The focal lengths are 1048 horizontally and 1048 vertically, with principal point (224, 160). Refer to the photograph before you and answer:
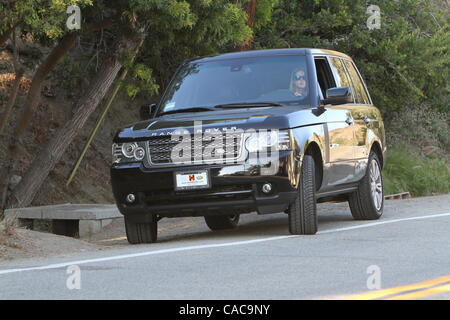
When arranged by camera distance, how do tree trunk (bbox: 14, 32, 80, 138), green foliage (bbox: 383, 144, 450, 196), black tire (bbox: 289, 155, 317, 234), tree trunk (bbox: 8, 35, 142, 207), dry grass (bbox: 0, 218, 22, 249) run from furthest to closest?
green foliage (bbox: 383, 144, 450, 196) < tree trunk (bbox: 8, 35, 142, 207) < tree trunk (bbox: 14, 32, 80, 138) < black tire (bbox: 289, 155, 317, 234) < dry grass (bbox: 0, 218, 22, 249)

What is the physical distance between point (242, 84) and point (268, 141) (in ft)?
4.80

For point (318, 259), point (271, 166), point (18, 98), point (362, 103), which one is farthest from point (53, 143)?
point (318, 259)

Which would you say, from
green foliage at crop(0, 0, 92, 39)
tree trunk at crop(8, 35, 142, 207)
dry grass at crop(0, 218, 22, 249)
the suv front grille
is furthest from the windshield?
tree trunk at crop(8, 35, 142, 207)

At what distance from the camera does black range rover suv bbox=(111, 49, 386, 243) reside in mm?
10758

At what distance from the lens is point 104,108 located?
22312 millimetres

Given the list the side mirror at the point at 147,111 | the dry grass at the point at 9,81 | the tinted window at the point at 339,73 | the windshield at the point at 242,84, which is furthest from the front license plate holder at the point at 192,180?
the dry grass at the point at 9,81

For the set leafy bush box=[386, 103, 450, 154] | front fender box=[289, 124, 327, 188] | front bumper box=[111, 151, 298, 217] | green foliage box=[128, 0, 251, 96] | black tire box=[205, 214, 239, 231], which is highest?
green foliage box=[128, 0, 251, 96]

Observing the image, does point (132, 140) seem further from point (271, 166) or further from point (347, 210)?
point (347, 210)

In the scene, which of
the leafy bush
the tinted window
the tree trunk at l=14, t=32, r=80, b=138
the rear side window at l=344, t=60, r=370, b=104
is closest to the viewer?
the tinted window

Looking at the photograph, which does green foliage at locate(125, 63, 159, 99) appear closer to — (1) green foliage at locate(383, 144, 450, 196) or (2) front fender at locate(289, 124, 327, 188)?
(2) front fender at locate(289, 124, 327, 188)

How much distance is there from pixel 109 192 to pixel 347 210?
719cm

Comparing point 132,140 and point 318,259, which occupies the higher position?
point 132,140

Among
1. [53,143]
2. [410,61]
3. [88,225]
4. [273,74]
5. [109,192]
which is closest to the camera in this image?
[273,74]

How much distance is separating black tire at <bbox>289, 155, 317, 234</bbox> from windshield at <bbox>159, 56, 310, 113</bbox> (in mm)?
987
